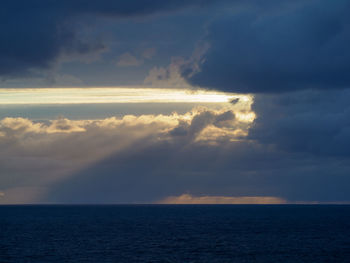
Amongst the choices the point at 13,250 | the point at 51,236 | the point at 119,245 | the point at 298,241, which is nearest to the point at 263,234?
the point at 298,241

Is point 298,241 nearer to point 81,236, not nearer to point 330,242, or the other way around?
point 330,242

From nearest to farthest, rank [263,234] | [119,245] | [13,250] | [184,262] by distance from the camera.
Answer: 1. [184,262]
2. [13,250]
3. [119,245]
4. [263,234]

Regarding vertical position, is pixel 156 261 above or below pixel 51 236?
below

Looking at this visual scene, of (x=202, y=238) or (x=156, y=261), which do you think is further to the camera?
(x=202, y=238)

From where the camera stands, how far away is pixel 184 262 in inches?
3260

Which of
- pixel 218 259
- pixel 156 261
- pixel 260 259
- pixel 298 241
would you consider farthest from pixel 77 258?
pixel 298 241

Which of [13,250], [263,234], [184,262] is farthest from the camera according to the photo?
[263,234]

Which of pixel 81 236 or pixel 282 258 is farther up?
pixel 81 236

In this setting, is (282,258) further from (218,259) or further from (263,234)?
(263,234)

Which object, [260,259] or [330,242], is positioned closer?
[260,259]

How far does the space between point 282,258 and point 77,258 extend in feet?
112

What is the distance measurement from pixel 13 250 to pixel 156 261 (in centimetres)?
3127

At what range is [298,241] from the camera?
115 metres

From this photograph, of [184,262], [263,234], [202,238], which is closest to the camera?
[184,262]
